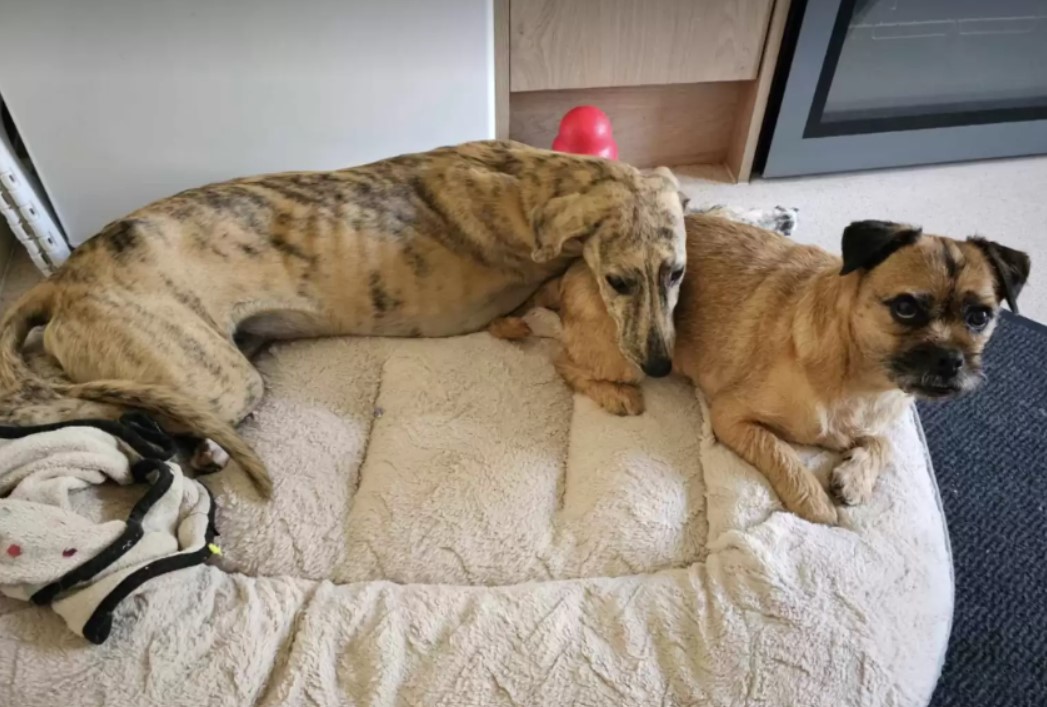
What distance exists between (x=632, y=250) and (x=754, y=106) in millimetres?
1260

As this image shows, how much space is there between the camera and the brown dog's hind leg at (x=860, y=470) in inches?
62.2

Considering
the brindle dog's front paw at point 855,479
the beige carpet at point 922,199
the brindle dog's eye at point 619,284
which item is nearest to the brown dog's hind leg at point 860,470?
the brindle dog's front paw at point 855,479

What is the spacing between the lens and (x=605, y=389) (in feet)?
5.97

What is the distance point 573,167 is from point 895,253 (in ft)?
2.37

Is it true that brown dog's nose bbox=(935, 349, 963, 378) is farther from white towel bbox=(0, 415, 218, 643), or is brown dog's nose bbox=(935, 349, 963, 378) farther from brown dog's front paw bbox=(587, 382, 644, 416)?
white towel bbox=(0, 415, 218, 643)

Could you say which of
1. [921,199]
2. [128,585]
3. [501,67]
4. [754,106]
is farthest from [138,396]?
[921,199]

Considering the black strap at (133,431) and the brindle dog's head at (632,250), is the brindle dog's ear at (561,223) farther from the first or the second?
the black strap at (133,431)

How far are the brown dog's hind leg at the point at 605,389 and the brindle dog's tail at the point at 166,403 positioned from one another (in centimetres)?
72

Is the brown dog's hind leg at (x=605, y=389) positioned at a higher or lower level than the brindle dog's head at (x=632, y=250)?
lower

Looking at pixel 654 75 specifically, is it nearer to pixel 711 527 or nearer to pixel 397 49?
pixel 397 49

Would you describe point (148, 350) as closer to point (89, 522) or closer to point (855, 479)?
point (89, 522)

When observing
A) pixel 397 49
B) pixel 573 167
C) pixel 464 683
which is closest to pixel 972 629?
pixel 464 683

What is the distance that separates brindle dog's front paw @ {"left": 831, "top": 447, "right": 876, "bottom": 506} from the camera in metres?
1.58

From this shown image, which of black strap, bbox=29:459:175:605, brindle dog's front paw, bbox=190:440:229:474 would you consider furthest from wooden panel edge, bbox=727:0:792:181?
black strap, bbox=29:459:175:605
